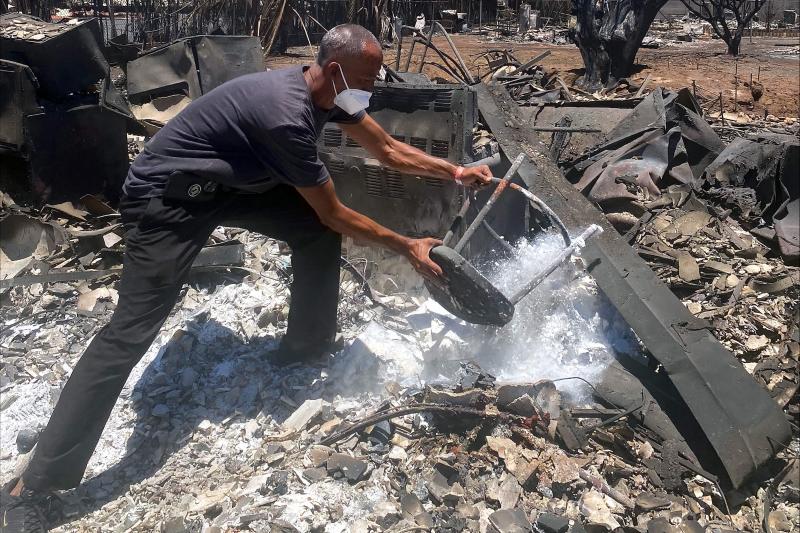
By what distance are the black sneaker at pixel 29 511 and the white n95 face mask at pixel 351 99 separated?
6.99 feet

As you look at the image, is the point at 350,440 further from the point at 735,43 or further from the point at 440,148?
the point at 735,43

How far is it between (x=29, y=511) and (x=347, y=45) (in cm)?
237

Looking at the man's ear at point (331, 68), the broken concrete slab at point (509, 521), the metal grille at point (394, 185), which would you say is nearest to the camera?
the broken concrete slab at point (509, 521)

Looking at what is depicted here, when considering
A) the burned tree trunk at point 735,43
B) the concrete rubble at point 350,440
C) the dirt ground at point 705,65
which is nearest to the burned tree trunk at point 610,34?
the dirt ground at point 705,65

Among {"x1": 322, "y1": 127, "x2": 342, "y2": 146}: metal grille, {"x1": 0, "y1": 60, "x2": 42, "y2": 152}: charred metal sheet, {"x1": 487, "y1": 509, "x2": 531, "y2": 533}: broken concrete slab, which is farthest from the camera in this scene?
{"x1": 0, "y1": 60, "x2": 42, "y2": 152}: charred metal sheet

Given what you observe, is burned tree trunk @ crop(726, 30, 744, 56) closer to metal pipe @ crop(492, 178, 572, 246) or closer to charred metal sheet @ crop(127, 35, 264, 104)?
charred metal sheet @ crop(127, 35, 264, 104)

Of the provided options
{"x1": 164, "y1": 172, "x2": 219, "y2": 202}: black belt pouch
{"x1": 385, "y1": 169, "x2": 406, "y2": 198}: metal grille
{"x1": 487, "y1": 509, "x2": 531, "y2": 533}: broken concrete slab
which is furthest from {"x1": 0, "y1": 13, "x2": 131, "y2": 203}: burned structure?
{"x1": 487, "y1": 509, "x2": 531, "y2": 533}: broken concrete slab

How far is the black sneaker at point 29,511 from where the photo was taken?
2.64 m

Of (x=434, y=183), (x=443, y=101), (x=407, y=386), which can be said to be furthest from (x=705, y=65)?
(x=407, y=386)

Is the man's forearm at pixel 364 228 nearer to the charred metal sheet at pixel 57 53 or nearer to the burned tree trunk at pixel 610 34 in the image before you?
the charred metal sheet at pixel 57 53

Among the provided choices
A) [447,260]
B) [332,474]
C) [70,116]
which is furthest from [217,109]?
[70,116]

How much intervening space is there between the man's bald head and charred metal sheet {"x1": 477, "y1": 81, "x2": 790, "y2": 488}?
75.0 inches

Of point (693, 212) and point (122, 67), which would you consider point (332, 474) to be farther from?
point (122, 67)

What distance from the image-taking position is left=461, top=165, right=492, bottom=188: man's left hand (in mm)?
3244
